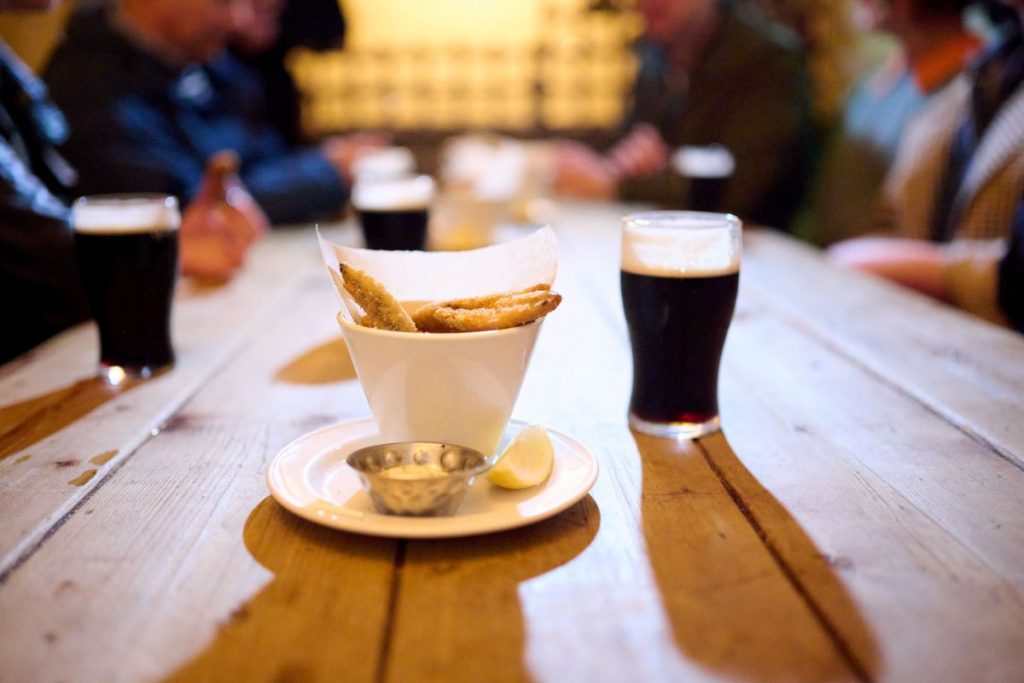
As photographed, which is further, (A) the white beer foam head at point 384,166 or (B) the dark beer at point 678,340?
(A) the white beer foam head at point 384,166

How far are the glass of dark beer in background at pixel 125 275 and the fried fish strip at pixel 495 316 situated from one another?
24.2 inches

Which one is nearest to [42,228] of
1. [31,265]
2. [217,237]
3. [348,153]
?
[31,265]

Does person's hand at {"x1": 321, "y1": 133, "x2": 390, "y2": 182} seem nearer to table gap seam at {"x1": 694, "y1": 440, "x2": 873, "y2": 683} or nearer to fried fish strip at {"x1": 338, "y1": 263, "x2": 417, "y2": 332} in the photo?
fried fish strip at {"x1": 338, "y1": 263, "x2": 417, "y2": 332}

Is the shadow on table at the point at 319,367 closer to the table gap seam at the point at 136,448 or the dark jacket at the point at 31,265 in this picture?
the table gap seam at the point at 136,448

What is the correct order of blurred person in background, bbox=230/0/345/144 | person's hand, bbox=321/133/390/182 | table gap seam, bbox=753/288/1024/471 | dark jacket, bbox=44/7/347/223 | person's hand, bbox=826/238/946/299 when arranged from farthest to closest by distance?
blurred person in background, bbox=230/0/345/144 < person's hand, bbox=321/133/390/182 < dark jacket, bbox=44/7/347/223 < person's hand, bbox=826/238/946/299 < table gap seam, bbox=753/288/1024/471

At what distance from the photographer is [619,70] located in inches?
220

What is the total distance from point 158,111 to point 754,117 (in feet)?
7.27

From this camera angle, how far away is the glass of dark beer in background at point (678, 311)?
94 centimetres

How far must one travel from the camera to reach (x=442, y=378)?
0.77 m

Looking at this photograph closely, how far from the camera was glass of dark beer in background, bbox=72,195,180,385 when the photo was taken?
1.20m

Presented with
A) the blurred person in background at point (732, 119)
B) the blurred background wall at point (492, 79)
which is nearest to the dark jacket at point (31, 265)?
the blurred person in background at point (732, 119)

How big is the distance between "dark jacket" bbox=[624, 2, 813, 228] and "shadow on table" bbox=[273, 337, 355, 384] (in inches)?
80.2

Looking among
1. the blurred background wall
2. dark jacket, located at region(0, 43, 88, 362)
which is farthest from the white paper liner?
the blurred background wall

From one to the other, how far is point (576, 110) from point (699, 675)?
542cm
